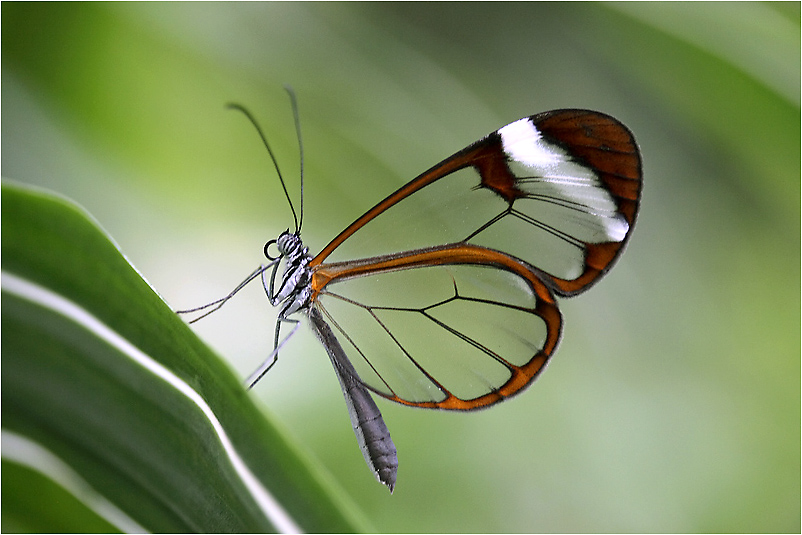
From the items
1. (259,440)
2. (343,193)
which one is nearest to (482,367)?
(259,440)

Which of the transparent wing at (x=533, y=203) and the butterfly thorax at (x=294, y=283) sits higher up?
the butterfly thorax at (x=294, y=283)

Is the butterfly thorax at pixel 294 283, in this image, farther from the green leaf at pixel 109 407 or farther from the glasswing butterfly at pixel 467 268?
the green leaf at pixel 109 407

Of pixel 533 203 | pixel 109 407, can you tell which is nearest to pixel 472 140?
pixel 533 203

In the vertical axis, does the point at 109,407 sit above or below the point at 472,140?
below

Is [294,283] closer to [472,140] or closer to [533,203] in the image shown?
[533,203]

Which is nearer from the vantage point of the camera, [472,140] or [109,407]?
[109,407]

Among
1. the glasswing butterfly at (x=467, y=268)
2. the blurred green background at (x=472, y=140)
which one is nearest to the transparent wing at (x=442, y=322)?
the glasswing butterfly at (x=467, y=268)
